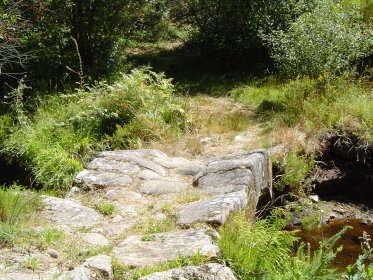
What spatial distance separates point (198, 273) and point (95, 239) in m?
1.02

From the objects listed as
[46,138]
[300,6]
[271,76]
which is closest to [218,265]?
[46,138]

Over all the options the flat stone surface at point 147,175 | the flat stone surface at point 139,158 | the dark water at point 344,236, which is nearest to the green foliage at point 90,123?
the flat stone surface at point 139,158

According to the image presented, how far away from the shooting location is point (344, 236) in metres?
6.82

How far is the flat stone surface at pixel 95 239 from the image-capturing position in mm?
4016

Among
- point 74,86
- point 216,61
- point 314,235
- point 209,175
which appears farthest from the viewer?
point 216,61

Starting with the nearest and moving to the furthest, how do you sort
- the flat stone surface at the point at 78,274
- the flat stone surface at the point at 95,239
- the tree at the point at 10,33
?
the flat stone surface at the point at 78,274, the flat stone surface at the point at 95,239, the tree at the point at 10,33

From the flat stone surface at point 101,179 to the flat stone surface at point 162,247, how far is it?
57.2 inches

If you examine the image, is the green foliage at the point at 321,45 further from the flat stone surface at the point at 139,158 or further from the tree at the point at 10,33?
the tree at the point at 10,33

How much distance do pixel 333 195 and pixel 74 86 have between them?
15.8ft

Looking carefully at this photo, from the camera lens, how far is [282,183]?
7.17 m

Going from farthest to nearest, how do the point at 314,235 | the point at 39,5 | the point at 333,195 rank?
the point at 39,5 < the point at 333,195 < the point at 314,235

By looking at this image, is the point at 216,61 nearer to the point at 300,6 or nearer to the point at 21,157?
the point at 300,6

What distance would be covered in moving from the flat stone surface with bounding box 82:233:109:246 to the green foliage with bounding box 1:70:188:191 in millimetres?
2530

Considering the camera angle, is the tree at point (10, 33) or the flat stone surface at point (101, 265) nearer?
the flat stone surface at point (101, 265)
